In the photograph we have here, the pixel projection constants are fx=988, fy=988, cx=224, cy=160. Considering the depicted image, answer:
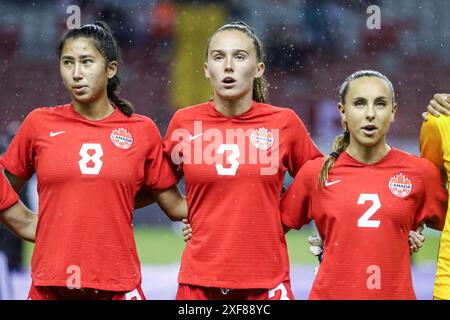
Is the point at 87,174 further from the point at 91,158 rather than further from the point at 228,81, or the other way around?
the point at 228,81

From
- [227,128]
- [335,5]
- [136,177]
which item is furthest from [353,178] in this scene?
[335,5]

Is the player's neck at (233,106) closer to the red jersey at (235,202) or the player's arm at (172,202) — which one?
the red jersey at (235,202)

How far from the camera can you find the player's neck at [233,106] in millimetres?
3492

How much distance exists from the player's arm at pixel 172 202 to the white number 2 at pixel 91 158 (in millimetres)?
307

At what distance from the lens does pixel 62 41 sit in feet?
11.4

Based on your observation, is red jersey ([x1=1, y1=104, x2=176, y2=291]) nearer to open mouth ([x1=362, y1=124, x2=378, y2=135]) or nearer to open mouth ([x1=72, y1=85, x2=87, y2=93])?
open mouth ([x1=72, y1=85, x2=87, y2=93])

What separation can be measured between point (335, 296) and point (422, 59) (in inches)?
283

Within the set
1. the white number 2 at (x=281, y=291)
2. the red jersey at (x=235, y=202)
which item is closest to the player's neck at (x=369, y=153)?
the red jersey at (x=235, y=202)

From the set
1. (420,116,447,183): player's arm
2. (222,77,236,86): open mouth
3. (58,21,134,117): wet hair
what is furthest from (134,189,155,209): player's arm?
(420,116,447,183): player's arm

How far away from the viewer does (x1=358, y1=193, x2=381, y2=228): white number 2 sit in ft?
10.8

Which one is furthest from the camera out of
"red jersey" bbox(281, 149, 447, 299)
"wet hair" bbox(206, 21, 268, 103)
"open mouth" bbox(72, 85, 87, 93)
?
A: "wet hair" bbox(206, 21, 268, 103)

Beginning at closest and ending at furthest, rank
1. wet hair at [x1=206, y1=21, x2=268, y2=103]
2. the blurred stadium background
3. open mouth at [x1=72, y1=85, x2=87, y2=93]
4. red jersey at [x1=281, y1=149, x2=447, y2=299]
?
red jersey at [x1=281, y1=149, x2=447, y2=299] < open mouth at [x1=72, y1=85, x2=87, y2=93] < wet hair at [x1=206, y1=21, x2=268, y2=103] < the blurred stadium background

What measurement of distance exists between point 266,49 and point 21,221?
20.4ft

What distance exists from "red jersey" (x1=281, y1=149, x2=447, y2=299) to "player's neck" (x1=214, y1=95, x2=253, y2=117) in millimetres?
309
